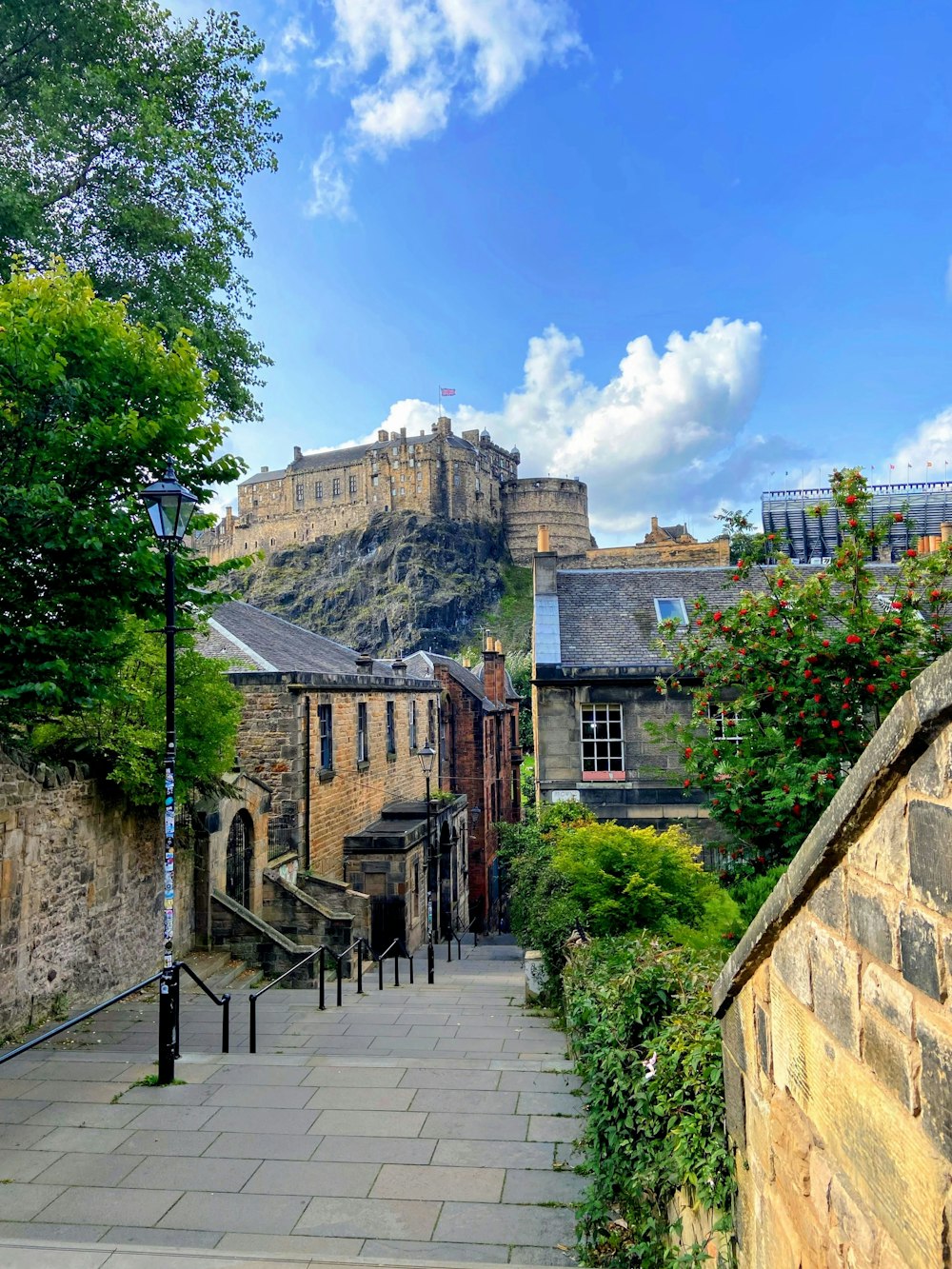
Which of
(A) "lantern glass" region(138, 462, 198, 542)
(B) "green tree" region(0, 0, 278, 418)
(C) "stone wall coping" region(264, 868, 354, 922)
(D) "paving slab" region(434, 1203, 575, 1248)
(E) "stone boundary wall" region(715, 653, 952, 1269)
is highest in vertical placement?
(B) "green tree" region(0, 0, 278, 418)

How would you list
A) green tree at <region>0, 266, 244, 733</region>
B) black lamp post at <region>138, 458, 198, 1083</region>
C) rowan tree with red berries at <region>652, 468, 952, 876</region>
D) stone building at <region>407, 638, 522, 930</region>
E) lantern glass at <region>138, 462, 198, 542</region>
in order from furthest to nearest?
stone building at <region>407, 638, 522, 930</region> < green tree at <region>0, 266, 244, 733</region> < rowan tree with red berries at <region>652, 468, 952, 876</region> < lantern glass at <region>138, 462, 198, 542</region> < black lamp post at <region>138, 458, 198, 1083</region>

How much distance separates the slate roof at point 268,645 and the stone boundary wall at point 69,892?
720cm

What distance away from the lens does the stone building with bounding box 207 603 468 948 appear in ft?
63.2

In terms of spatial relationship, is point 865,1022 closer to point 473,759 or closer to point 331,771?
point 331,771

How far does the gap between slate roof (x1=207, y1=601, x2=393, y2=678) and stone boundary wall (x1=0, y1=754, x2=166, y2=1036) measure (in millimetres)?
7199

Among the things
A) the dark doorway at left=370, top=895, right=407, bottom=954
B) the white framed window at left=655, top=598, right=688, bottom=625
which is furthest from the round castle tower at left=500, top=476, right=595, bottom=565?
the dark doorway at left=370, top=895, right=407, bottom=954

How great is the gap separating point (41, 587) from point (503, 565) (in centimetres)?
9657

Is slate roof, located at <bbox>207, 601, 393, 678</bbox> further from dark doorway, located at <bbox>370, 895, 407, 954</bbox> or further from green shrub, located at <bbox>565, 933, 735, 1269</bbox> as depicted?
green shrub, located at <bbox>565, 933, 735, 1269</bbox>

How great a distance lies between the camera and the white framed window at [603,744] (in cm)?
2009

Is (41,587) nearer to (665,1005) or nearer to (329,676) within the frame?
(665,1005)

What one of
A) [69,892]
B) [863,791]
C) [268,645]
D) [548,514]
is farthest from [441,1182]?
[548,514]

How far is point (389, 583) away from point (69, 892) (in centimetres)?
8677

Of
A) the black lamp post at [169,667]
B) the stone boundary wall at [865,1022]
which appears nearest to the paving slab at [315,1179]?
the black lamp post at [169,667]

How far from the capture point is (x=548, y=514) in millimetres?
108125
